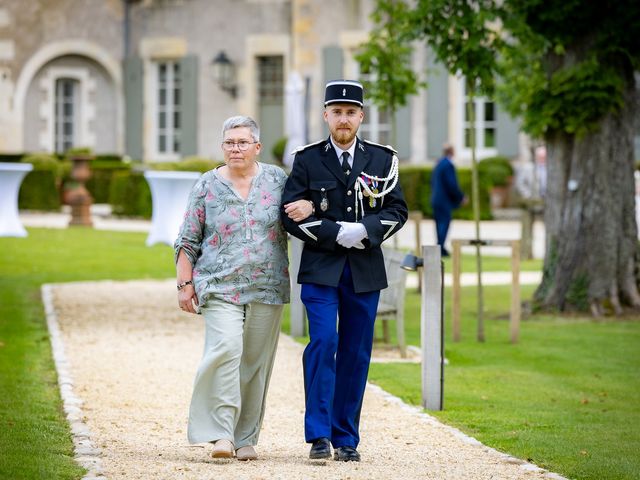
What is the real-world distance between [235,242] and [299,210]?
320mm

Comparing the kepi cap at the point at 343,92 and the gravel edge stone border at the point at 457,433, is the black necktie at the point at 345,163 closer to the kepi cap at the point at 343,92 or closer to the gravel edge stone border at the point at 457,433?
the kepi cap at the point at 343,92

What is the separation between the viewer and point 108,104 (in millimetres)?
30750

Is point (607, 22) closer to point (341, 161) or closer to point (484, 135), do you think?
point (341, 161)

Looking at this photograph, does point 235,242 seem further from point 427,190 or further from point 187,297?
point 427,190

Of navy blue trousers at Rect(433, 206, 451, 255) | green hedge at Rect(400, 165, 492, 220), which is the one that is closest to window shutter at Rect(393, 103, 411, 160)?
green hedge at Rect(400, 165, 492, 220)

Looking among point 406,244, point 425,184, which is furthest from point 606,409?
point 425,184

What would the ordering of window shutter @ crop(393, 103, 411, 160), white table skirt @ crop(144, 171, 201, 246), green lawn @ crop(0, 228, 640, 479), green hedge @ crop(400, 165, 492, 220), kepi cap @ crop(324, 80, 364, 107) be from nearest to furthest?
kepi cap @ crop(324, 80, 364, 107), green lawn @ crop(0, 228, 640, 479), white table skirt @ crop(144, 171, 201, 246), green hedge @ crop(400, 165, 492, 220), window shutter @ crop(393, 103, 411, 160)

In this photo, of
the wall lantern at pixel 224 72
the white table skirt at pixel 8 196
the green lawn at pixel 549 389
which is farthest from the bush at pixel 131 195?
the green lawn at pixel 549 389

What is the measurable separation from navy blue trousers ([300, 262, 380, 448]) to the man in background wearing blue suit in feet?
38.7

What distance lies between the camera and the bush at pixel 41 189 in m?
26.6

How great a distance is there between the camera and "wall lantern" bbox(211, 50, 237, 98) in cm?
2883

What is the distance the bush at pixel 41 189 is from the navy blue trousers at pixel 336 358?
69.6 ft

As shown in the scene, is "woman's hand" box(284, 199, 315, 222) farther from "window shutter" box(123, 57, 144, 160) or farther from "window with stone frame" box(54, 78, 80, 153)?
"window with stone frame" box(54, 78, 80, 153)

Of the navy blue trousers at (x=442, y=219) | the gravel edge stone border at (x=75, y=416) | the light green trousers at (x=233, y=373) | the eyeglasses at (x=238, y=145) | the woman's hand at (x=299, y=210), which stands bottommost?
the gravel edge stone border at (x=75, y=416)
